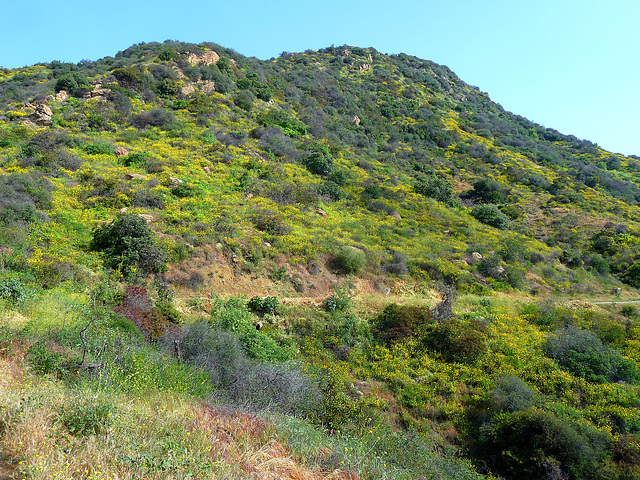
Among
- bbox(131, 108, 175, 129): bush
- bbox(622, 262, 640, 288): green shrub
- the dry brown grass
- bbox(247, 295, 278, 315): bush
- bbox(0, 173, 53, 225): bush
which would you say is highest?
bbox(131, 108, 175, 129): bush

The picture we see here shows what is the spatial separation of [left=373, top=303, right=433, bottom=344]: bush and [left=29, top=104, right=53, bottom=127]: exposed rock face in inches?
783

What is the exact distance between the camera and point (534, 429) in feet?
21.4

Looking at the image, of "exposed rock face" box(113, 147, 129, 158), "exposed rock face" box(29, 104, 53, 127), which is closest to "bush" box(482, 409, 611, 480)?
"exposed rock face" box(113, 147, 129, 158)

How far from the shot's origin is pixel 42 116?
18609 millimetres

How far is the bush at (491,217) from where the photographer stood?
23.5 m

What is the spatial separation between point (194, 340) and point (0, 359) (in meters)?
3.30

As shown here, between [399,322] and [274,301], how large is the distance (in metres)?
3.93

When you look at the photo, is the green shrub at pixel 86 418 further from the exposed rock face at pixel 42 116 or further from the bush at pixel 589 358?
the exposed rock face at pixel 42 116

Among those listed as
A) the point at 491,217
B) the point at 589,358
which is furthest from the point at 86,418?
the point at 491,217

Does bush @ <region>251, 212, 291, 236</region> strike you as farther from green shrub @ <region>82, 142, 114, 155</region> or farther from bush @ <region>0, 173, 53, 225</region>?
green shrub @ <region>82, 142, 114, 155</region>

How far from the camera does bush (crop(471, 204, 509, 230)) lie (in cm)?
2352

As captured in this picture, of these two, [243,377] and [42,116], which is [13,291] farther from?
[42,116]

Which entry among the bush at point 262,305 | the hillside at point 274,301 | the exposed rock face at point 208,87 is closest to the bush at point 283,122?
the hillside at point 274,301

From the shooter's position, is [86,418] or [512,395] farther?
[512,395]
